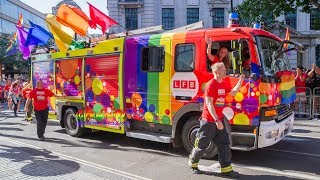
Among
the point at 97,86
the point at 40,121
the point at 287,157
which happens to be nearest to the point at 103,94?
the point at 97,86

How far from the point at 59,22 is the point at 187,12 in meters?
30.1

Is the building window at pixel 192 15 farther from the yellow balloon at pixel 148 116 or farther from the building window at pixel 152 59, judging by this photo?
the yellow balloon at pixel 148 116

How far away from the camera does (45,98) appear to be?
32.8 feet

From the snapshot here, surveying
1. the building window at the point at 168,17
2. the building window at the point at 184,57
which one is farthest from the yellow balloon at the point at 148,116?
the building window at the point at 168,17

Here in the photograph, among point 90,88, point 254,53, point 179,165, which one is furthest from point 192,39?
point 90,88

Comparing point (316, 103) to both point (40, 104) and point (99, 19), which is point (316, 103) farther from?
point (40, 104)

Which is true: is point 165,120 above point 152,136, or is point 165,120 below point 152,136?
above

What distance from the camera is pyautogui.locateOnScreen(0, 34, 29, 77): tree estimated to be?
128ft

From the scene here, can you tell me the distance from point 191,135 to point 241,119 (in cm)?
119

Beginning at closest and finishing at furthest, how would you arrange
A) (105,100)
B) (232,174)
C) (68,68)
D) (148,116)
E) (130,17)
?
1. (232,174)
2. (148,116)
3. (105,100)
4. (68,68)
5. (130,17)

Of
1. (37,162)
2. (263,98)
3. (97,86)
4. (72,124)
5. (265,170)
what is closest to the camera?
(263,98)

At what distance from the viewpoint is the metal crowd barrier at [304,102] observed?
1287 centimetres

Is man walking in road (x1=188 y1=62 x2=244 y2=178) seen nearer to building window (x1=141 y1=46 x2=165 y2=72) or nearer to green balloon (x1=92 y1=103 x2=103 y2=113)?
building window (x1=141 y1=46 x2=165 y2=72)

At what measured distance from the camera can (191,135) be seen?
7383 millimetres
